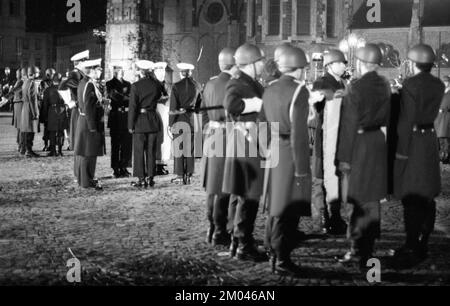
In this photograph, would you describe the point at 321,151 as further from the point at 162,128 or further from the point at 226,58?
the point at 162,128

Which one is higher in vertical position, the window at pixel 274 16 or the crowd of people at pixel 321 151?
the window at pixel 274 16

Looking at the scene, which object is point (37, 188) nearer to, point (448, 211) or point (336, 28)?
point (448, 211)

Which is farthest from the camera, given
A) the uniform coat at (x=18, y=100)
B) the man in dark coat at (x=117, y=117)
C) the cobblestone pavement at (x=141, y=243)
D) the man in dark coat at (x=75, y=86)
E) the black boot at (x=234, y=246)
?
the uniform coat at (x=18, y=100)

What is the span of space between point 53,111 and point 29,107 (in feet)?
2.47

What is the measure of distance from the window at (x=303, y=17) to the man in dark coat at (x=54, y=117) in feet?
110

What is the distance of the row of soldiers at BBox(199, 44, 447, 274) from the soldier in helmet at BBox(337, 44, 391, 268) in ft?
0.03

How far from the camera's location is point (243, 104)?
22.1 ft

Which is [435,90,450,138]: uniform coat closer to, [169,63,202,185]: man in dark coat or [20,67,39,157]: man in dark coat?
[169,63,202,185]: man in dark coat

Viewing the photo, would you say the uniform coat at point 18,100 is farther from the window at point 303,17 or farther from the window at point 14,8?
the window at point 14,8

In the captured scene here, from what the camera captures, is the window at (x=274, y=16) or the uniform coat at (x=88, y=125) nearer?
the uniform coat at (x=88, y=125)

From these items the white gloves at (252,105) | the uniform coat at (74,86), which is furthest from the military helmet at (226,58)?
the uniform coat at (74,86)

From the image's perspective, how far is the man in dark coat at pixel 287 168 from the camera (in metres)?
6.26

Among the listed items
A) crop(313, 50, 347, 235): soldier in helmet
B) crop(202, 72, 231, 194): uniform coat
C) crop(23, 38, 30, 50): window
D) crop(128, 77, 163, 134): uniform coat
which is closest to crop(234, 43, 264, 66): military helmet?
crop(202, 72, 231, 194): uniform coat

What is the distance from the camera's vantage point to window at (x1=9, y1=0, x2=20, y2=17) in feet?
218
